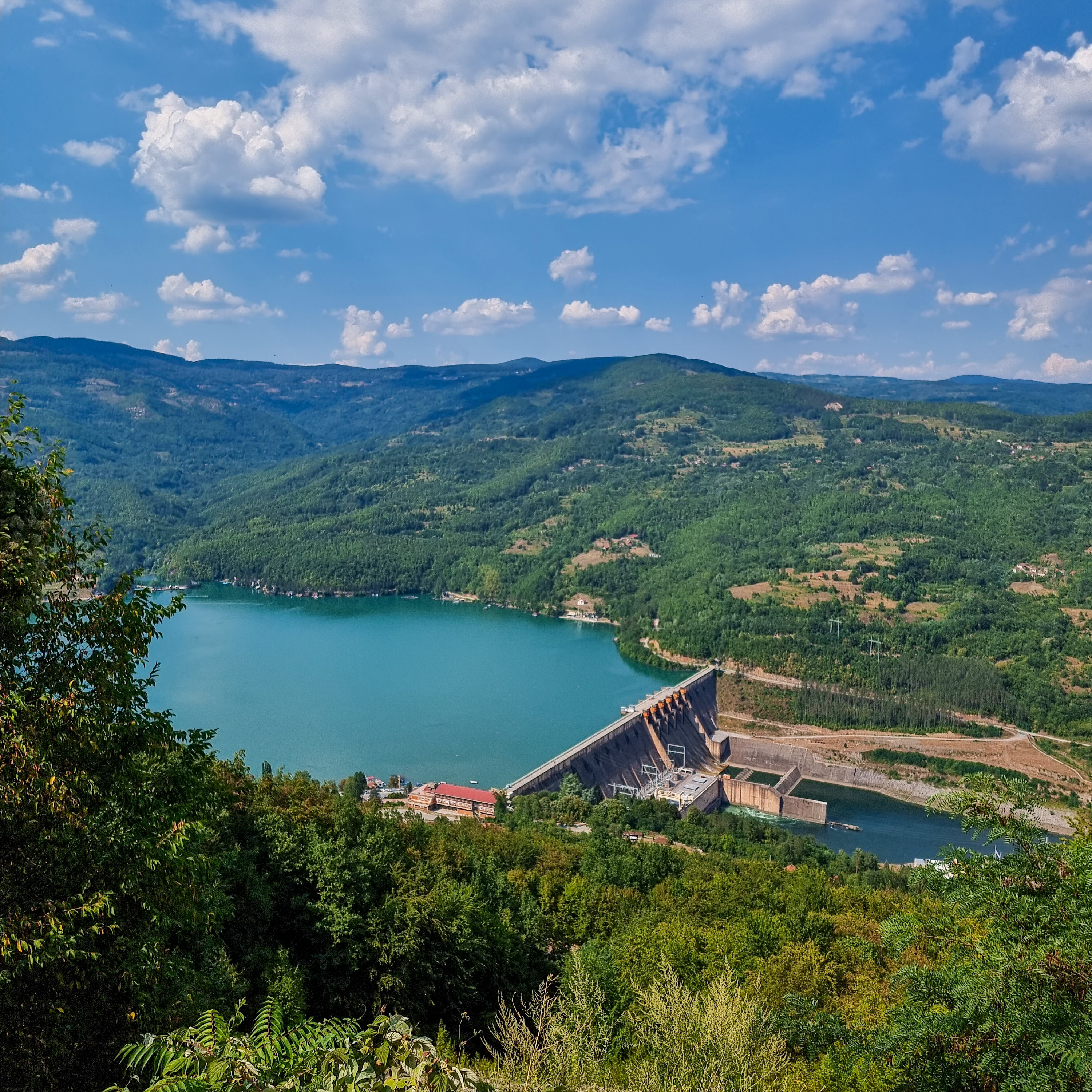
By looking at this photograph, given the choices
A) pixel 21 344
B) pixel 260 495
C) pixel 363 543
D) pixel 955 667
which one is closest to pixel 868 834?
pixel 955 667

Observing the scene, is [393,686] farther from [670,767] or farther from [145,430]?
[145,430]

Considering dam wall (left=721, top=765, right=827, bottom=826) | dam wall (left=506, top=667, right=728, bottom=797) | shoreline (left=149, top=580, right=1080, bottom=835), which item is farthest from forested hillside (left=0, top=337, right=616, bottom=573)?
dam wall (left=721, top=765, right=827, bottom=826)

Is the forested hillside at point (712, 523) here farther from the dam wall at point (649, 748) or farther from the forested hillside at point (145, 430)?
the dam wall at point (649, 748)

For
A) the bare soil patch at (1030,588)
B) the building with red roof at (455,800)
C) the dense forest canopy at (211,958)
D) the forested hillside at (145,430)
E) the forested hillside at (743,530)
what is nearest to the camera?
the dense forest canopy at (211,958)

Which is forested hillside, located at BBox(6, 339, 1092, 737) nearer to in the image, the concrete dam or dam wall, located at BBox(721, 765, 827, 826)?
the concrete dam

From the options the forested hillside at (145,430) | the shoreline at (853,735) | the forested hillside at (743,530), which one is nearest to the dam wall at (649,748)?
the shoreline at (853,735)

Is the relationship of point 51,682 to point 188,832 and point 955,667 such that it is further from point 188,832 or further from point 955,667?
point 955,667

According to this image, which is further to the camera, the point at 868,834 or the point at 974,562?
the point at 974,562
